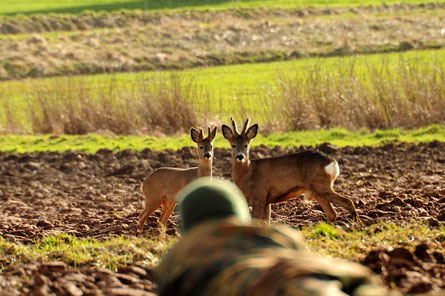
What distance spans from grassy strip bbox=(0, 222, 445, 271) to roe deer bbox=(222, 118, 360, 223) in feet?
4.10

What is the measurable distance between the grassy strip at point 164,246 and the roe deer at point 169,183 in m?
1.81

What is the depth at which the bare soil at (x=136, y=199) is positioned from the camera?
5426 mm

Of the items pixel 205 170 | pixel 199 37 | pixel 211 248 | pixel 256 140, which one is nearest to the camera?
pixel 211 248

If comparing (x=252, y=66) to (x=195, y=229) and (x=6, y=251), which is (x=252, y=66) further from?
(x=195, y=229)

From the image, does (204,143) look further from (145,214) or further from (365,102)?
(365,102)

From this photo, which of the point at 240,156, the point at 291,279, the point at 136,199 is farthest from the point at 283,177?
the point at 291,279

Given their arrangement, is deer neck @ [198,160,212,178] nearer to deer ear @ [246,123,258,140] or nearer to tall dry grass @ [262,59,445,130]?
deer ear @ [246,123,258,140]

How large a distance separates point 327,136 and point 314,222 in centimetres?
767

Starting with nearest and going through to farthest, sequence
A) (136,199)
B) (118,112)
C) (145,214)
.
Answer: (145,214) < (136,199) < (118,112)

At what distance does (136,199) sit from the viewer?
440 inches

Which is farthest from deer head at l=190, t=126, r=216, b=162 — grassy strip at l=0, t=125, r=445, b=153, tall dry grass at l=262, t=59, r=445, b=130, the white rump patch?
tall dry grass at l=262, t=59, r=445, b=130

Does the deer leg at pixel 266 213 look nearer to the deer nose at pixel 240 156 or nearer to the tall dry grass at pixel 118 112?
the deer nose at pixel 240 156

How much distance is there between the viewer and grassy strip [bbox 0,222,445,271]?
632 centimetres

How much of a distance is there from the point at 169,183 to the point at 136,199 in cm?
193
